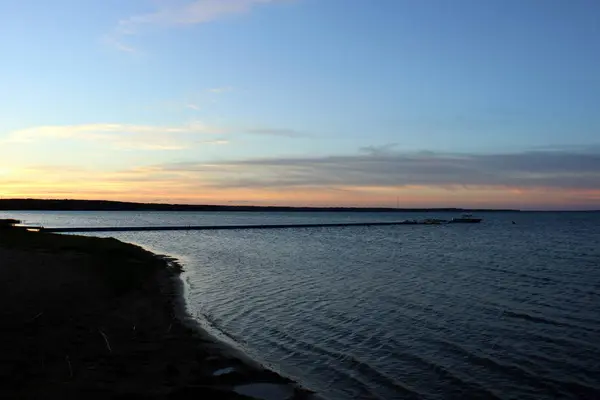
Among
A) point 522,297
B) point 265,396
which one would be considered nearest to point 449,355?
point 265,396

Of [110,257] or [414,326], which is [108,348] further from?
[110,257]

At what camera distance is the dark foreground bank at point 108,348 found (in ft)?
37.6

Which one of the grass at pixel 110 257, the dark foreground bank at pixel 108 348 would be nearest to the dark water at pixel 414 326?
the dark foreground bank at pixel 108 348

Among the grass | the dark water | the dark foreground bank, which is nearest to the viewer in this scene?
the dark foreground bank

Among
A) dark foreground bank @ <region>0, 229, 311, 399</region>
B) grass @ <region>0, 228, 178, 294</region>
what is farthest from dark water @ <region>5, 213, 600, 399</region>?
grass @ <region>0, 228, 178, 294</region>

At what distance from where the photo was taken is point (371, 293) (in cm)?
2834

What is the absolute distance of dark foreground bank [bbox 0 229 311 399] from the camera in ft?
37.6

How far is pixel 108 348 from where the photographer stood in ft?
47.3

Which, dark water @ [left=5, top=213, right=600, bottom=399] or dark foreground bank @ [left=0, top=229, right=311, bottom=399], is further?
dark water @ [left=5, top=213, right=600, bottom=399]

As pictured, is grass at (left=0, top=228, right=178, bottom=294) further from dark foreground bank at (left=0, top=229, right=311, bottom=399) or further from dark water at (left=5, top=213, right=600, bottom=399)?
dark water at (left=5, top=213, right=600, bottom=399)

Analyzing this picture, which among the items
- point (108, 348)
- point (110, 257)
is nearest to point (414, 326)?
point (108, 348)

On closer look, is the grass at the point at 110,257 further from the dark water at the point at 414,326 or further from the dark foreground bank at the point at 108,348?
the dark water at the point at 414,326

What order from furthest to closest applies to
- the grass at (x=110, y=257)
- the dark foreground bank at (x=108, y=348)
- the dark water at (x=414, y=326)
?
the grass at (x=110, y=257) < the dark water at (x=414, y=326) < the dark foreground bank at (x=108, y=348)

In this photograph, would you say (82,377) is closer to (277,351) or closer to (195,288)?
(277,351)
